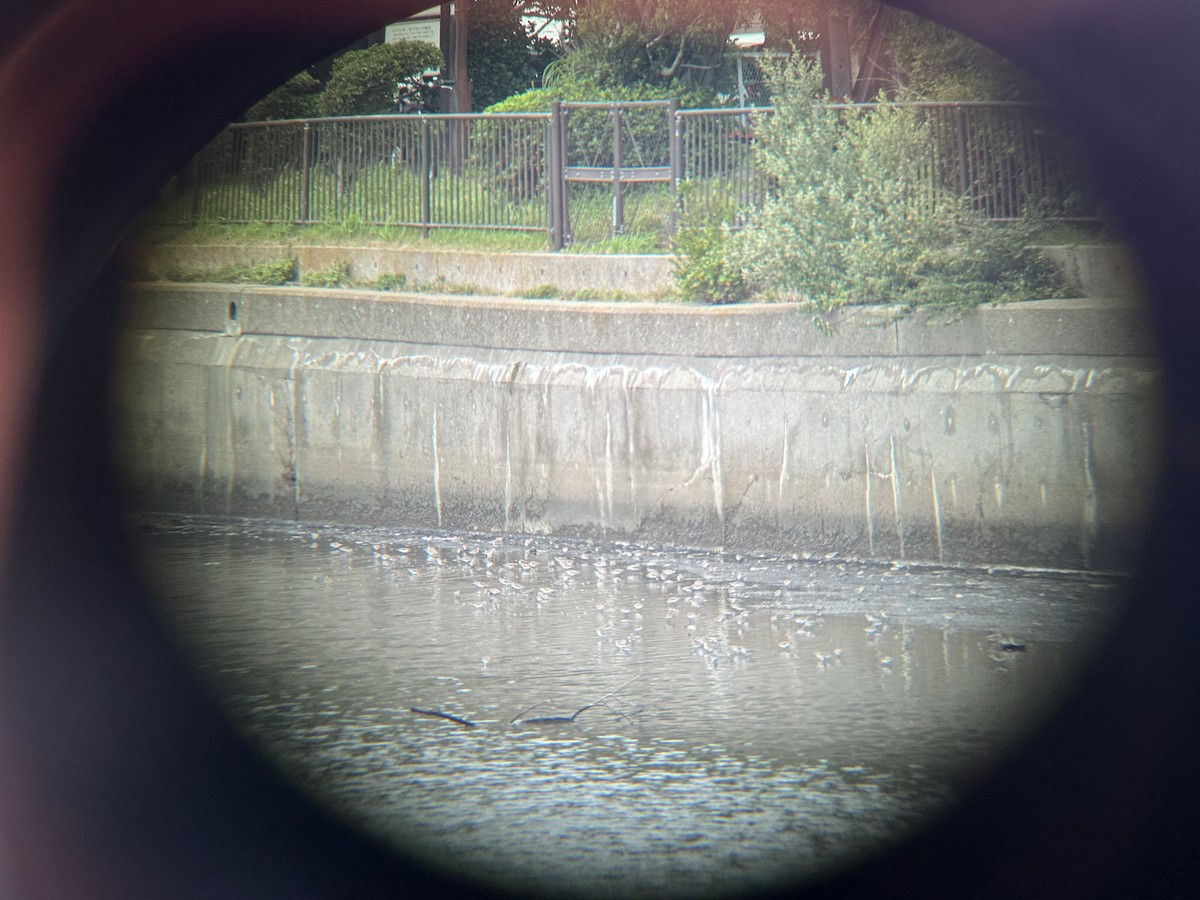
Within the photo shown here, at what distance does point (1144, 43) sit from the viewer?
2.78 m

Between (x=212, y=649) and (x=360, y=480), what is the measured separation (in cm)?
427

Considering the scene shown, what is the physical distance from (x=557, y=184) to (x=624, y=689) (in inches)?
290

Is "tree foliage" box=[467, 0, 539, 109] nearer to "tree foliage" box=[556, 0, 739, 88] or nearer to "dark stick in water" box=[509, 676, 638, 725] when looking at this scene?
"tree foliage" box=[556, 0, 739, 88]

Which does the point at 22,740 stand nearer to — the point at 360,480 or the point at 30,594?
the point at 30,594

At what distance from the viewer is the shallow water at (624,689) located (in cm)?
484

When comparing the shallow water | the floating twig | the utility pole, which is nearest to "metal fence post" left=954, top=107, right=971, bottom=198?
the shallow water

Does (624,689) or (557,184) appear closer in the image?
(624,689)

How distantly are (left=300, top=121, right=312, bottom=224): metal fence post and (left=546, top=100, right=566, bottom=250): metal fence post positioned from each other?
337cm

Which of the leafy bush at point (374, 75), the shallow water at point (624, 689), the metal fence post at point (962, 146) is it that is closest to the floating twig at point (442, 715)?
the shallow water at point (624, 689)

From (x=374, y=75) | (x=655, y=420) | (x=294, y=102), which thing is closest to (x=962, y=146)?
(x=655, y=420)

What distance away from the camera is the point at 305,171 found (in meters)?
15.1

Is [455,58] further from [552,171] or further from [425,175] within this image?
[552,171]

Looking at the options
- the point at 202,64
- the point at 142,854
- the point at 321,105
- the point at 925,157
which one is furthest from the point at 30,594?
the point at 321,105

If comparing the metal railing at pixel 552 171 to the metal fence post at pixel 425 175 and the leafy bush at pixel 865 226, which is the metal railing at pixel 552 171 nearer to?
the metal fence post at pixel 425 175
